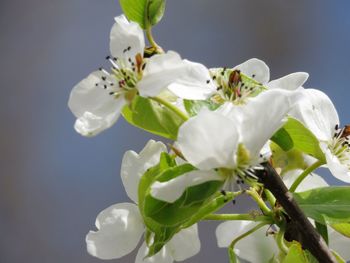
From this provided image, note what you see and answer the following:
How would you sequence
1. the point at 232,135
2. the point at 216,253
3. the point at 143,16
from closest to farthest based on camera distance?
the point at 232,135, the point at 143,16, the point at 216,253

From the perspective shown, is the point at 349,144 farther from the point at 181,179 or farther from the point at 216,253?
the point at 216,253

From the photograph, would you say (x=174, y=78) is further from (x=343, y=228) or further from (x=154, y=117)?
(x=343, y=228)

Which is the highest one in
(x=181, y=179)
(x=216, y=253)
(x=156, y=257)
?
(x=181, y=179)

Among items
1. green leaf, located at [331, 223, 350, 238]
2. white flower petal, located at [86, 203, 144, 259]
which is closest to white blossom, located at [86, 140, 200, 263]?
→ white flower petal, located at [86, 203, 144, 259]

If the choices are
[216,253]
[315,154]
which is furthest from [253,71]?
[216,253]

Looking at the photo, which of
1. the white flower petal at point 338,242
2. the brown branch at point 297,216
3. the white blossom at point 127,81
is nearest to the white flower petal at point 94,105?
the white blossom at point 127,81

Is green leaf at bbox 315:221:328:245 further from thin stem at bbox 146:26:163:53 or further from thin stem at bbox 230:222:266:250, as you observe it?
thin stem at bbox 146:26:163:53
